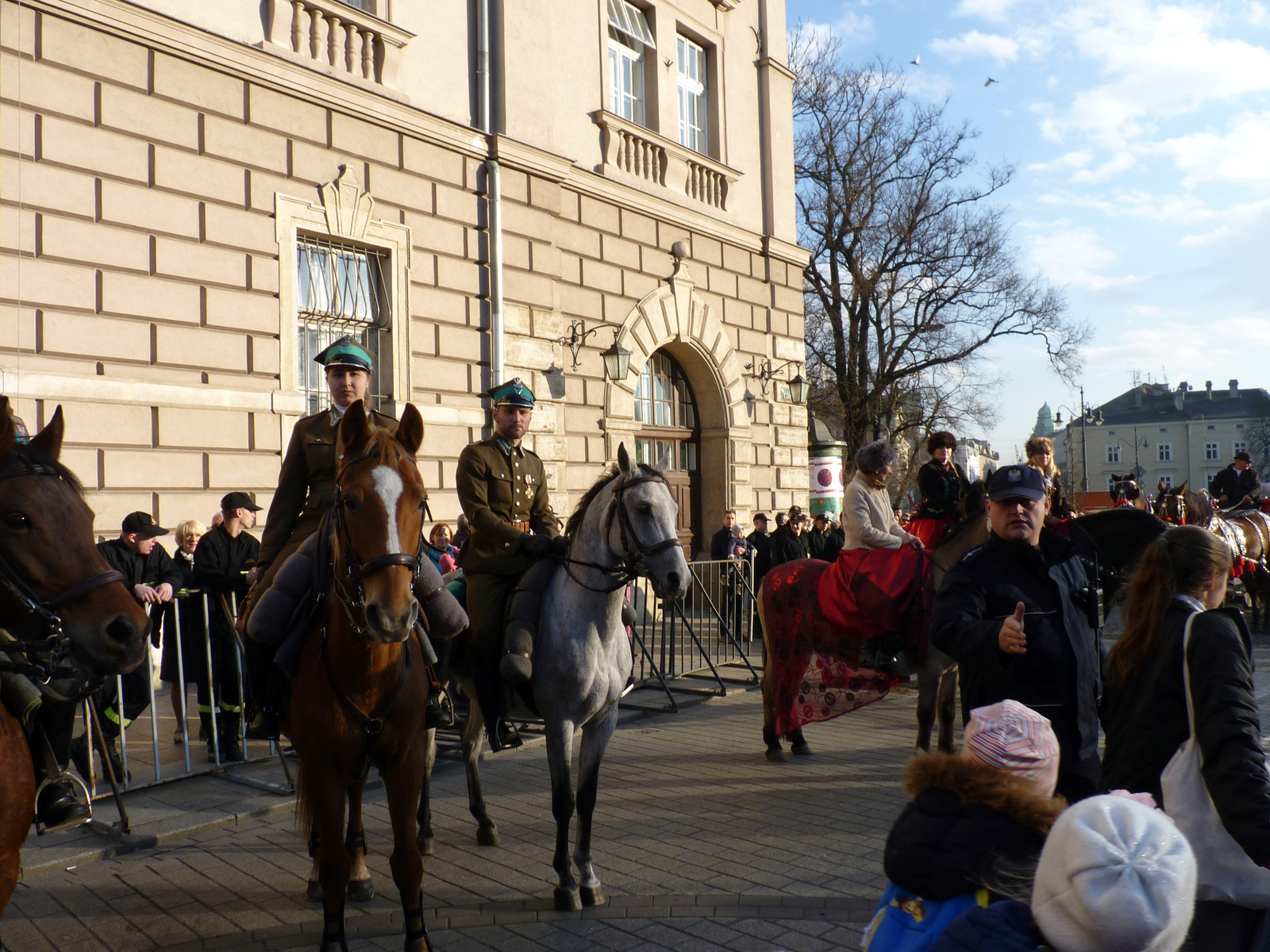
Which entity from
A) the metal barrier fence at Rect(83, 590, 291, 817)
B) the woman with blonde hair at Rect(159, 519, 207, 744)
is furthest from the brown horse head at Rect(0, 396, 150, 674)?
the woman with blonde hair at Rect(159, 519, 207, 744)

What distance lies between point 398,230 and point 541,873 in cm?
931

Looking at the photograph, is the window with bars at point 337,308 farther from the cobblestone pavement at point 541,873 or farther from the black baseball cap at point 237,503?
the cobblestone pavement at point 541,873

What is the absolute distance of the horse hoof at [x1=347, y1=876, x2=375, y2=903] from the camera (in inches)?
191

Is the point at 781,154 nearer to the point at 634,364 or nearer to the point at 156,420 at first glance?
the point at 634,364

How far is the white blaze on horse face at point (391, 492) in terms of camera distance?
3781mm

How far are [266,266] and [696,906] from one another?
8886mm

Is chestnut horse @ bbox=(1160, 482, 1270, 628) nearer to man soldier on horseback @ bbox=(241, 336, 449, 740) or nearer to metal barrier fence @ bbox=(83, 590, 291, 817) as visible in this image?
metal barrier fence @ bbox=(83, 590, 291, 817)

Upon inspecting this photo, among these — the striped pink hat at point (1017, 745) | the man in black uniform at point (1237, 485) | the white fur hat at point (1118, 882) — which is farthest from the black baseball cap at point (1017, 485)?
the man in black uniform at point (1237, 485)

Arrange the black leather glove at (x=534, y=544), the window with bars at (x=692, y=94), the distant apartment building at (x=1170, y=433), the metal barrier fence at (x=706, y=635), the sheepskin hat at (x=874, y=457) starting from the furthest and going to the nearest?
the distant apartment building at (x=1170, y=433) < the window with bars at (x=692, y=94) < the metal barrier fence at (x=706, y=635) < the sheepskin hat at (x=874, y=457) < the black leather glove at (x=534, y=544)

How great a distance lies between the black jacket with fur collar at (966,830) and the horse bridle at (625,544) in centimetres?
283

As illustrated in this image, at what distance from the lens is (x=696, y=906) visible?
15.4ft

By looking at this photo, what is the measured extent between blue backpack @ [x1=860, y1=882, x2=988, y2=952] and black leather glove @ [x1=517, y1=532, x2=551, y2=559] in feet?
10.8

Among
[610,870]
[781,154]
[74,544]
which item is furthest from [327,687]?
[781,154]

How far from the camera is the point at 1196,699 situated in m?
2.92
